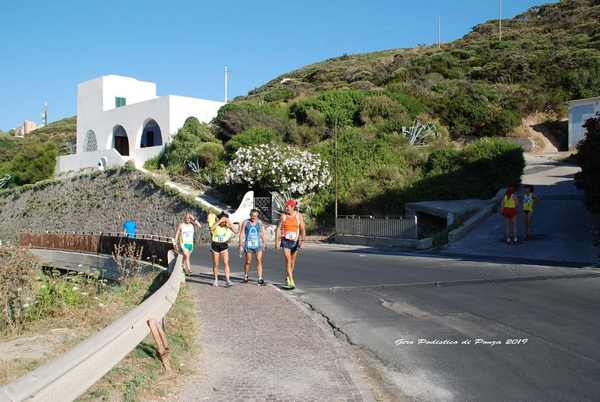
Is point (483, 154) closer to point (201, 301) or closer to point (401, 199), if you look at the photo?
point (401, 199)

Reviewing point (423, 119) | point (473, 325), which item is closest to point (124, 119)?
point (423, 119)

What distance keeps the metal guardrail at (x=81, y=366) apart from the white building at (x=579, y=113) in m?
35.9

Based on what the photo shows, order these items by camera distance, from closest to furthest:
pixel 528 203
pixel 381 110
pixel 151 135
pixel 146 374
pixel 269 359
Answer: pixel 146 374, pixel 269 359, pixel 528 203, pixel 381 110, pixel 151 135

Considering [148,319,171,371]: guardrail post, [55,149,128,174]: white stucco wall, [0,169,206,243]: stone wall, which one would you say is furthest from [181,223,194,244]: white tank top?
[55,149,128,174]: white stucco wall

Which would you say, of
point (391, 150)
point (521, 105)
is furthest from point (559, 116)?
point (391, 150)

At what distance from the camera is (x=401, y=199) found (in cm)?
2714

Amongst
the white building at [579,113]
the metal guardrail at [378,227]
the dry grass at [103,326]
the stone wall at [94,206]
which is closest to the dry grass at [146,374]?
the dry grass at [103,326]

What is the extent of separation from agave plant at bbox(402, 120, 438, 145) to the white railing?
32688mm

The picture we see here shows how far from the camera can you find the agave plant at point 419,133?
36250 mm

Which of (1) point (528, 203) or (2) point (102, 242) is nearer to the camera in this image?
(1) point (528, 203)

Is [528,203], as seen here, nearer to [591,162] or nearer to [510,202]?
[510,202]

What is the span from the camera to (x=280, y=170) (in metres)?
Result: 29.6

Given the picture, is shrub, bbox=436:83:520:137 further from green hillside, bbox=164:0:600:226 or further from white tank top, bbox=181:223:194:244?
white tank top, bbox=181:223:194:244

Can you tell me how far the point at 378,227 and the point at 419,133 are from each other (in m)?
14.7
